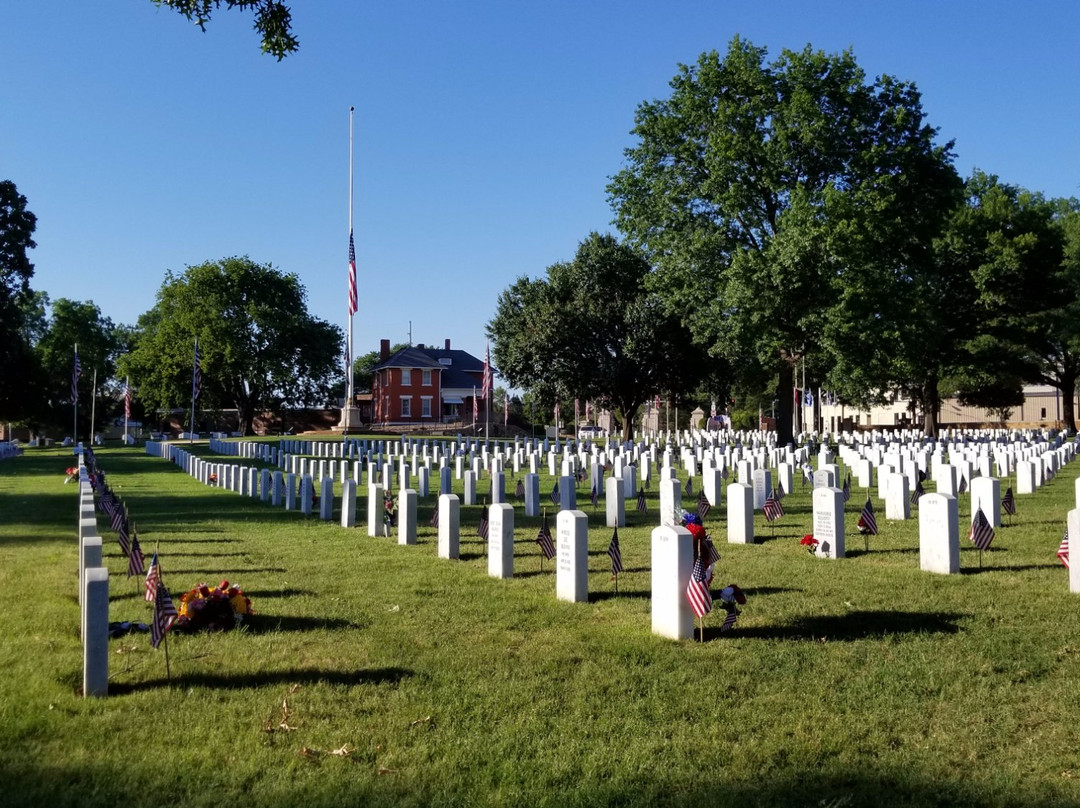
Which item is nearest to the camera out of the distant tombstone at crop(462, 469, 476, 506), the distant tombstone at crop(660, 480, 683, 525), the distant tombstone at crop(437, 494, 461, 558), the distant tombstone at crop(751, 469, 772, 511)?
the distant tombstone at crop(437, 494, 461, 558)

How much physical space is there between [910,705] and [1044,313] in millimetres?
47828

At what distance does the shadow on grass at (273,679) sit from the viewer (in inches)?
245

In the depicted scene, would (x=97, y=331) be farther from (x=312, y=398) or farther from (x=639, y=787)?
(x=639, y=787)

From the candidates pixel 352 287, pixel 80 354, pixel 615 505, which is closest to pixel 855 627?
pixel 615 505

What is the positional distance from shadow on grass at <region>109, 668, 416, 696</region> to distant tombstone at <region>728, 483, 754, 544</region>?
23.8ft

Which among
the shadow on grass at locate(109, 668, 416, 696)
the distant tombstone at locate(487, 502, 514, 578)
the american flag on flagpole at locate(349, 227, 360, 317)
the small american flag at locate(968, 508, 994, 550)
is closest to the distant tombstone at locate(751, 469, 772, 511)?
the small american flag at locate(968, 508, 994, 550)

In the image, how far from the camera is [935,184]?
33.2 meters

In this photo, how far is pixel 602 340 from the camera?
157 feet

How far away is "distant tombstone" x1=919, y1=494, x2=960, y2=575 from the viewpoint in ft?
32.3

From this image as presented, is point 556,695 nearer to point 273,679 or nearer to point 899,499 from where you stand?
point 273,679

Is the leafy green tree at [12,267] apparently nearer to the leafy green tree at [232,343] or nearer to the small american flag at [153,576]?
the leafy green tree at [232,343]

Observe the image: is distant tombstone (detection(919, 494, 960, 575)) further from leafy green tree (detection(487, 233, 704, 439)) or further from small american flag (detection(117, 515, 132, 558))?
leafy green tree (detection(487, 233, 704, 439))

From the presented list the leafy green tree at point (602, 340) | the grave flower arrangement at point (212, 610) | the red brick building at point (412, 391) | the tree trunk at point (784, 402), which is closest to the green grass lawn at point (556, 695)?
the grave flower arrangement at point (212, 610)

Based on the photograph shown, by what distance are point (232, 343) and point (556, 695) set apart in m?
61.2
